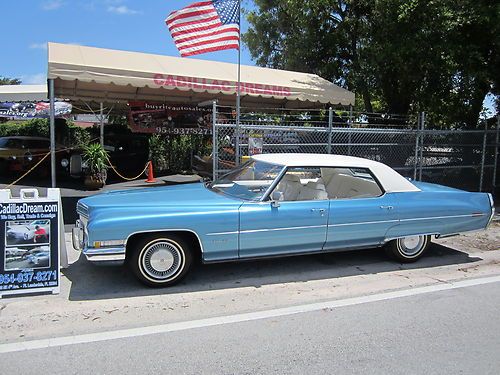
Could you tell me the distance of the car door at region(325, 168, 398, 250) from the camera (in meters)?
5.73

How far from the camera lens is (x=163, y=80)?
11.1m

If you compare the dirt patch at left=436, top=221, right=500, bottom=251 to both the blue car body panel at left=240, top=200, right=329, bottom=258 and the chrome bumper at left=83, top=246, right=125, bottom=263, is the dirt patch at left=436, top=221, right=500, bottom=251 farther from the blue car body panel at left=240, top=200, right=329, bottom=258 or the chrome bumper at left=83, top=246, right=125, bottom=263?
the chrome bumper at left=83, top=246, right=125, bottom=263

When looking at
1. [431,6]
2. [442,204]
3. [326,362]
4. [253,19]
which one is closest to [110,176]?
[253,19]

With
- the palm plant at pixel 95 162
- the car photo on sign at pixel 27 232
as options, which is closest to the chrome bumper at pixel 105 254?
the car photo on sign at pixel 27 232

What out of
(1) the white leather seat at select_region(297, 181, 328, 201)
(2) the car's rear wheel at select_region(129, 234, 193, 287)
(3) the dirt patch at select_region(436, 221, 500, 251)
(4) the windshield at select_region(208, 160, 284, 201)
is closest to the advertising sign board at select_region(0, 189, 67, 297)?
(2) the car's rear wheel at select_region(129, 234, 193, 287)

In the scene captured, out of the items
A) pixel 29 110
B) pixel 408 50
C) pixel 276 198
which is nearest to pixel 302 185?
pixel 276 198

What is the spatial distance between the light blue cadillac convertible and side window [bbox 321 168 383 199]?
0.04 ft

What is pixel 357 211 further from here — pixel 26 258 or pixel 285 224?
pixel 26 258

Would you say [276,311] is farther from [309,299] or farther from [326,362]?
[326,362]

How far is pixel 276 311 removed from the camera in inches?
182

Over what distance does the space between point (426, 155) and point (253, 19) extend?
1155 cm

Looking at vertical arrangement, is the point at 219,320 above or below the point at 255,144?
below

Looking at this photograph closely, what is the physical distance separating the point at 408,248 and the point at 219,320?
316 centimetres

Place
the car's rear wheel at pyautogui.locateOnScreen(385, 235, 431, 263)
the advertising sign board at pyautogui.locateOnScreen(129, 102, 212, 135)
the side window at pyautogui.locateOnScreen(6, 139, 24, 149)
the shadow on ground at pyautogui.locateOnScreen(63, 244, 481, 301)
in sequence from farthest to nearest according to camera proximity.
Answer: the side window at pyautogui.locateOnScreen(6, 139, 24, 149) → the advertising sign board at pyautogui.locateOnScreen(129, 102, 212, 135) → the car's rear wheel at pyautogui.locateOnScreen(385, 235, 431, 263) → the shadow on ground at pyautogui.locateOnScreen(63, 244, 481, 301)
